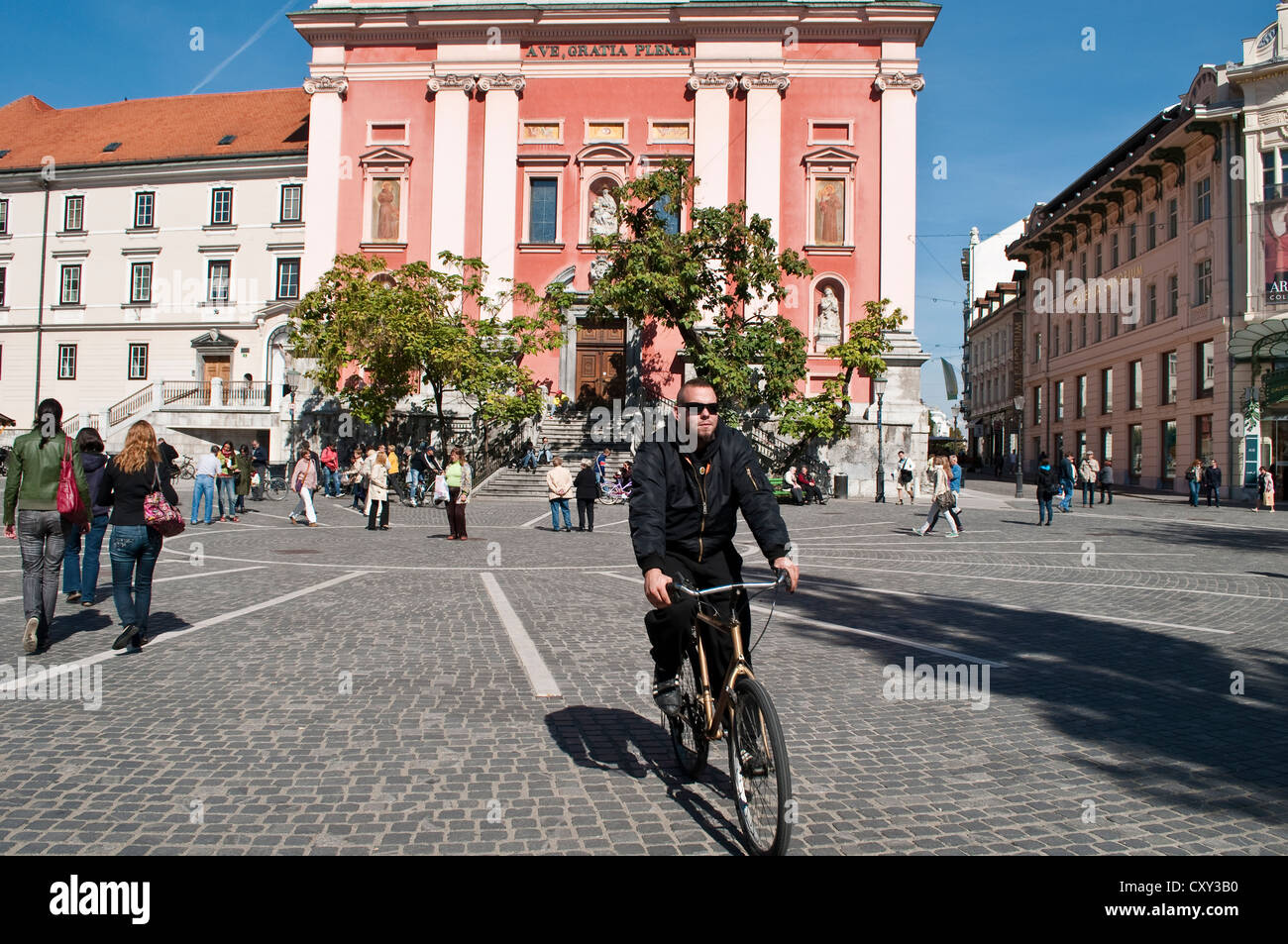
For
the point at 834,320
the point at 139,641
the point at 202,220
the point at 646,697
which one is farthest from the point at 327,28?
the point at 646,697

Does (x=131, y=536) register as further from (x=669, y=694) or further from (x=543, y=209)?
(x=543, y=209)

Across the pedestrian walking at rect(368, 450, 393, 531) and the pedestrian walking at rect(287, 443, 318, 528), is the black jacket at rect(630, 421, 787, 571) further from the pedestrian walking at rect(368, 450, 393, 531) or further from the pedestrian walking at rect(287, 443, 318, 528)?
the pedestrian walking at rect(287, 443, 318, 528)

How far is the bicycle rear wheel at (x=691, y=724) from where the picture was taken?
14.1ft

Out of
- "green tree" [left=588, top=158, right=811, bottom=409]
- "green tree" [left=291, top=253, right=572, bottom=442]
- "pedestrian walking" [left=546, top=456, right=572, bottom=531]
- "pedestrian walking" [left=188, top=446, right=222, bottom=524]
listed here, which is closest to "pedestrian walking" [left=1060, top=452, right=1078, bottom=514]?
"green tree" [left=588, top=158, right=811, bottom=409]

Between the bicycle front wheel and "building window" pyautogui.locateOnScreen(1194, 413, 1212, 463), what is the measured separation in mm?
37117

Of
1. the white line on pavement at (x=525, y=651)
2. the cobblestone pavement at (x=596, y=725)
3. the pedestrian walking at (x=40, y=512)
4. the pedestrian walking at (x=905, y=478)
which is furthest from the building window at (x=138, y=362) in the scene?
the pedestrian walking at (x=40, y=512)

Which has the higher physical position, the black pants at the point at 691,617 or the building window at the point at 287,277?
the building window at the point at 287,277

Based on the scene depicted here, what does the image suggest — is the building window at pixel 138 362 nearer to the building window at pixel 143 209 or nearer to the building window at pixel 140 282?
the building window at pixel 140 282

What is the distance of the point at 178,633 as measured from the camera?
784 centimetres

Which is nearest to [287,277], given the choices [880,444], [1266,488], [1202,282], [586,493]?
[880,444]

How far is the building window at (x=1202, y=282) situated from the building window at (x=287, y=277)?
40044 mm

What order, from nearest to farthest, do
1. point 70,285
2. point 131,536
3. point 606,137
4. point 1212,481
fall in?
point 131,536 → point 1212,481 → point 606,137 → point 70,285

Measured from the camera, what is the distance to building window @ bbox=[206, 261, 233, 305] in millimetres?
44250

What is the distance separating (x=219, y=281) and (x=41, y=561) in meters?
41.9
